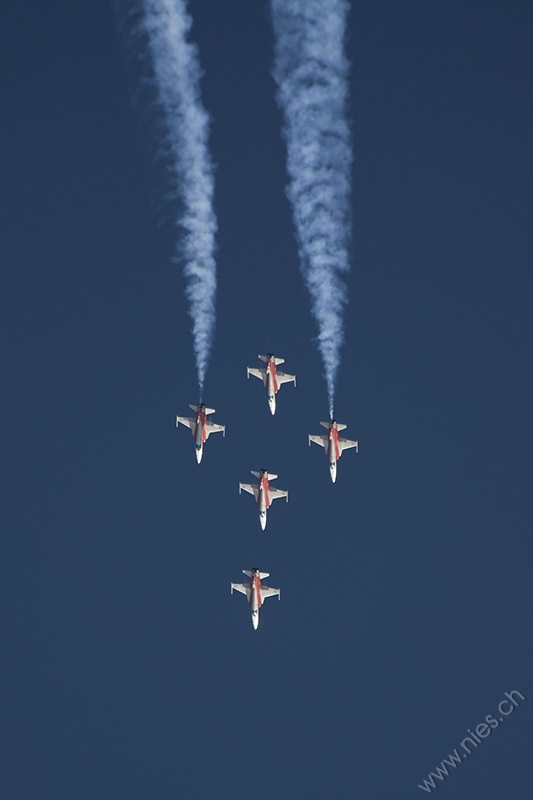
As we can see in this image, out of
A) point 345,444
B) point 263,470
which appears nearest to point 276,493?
point 263,470

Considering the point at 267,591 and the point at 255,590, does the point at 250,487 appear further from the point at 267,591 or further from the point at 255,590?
the point at 267,591

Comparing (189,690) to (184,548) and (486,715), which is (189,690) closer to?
(184,548)

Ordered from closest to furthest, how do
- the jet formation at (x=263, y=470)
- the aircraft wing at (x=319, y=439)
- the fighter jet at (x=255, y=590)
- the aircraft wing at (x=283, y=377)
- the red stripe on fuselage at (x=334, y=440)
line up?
1. the jet formation at (x=263, y=470)
2. the aircraft wing at (x=283, y=377)
3. the red stripe on fuselage at (x=334, y=440)
4. the fighter jet at (x=255, y=590)
5. the aircraft wing at (x=319, y=439)

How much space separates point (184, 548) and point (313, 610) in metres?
6.22

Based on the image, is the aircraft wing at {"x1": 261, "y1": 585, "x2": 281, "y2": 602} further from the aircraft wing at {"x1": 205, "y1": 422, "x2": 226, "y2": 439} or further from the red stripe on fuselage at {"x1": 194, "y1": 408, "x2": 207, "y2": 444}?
the red stripe on fuselage at {"x1": 194, "y1": 408, "x2": 207, "y2": 444}

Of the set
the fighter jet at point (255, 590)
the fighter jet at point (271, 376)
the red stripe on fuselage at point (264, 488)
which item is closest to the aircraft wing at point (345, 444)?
the fighter jet at point (271, 376)

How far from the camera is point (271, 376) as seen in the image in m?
67.2

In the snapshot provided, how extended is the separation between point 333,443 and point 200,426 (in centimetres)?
558

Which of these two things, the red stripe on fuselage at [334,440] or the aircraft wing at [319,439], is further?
the aircraft wing at [319,439]

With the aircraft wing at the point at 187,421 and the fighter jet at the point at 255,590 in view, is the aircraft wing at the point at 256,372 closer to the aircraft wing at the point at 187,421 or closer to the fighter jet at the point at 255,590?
the aircraft wing at the point at 187,421

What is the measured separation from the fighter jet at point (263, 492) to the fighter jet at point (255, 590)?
202 centimetres

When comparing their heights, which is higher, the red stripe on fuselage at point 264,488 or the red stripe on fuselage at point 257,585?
the red stripe on fuselage at point 264,488

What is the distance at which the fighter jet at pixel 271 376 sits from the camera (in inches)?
2638

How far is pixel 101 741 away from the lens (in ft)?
229
